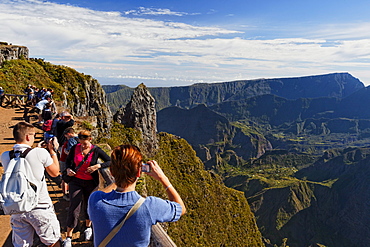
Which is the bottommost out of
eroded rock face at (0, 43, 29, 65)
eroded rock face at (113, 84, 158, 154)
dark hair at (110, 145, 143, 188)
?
eroded rock face at (113, 84, 158, 154)

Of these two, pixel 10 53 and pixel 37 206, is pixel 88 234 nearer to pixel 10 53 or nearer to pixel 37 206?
pixel 37 206

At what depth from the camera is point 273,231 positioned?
179 meters

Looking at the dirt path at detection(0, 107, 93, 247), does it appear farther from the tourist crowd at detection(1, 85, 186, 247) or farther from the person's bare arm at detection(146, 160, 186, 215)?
the person's bare arm at detection(146, 160, 186, 215)

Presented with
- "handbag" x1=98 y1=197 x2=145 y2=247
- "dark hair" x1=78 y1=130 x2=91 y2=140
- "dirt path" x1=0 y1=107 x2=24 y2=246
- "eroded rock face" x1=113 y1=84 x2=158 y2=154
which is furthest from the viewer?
"eroded rock face" x1=113 y1=84 x2=158 y2=154

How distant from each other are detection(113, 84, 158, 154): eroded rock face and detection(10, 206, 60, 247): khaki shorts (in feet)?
173

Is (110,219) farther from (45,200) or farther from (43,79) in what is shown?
(43,79)

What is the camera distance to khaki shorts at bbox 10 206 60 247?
590cm

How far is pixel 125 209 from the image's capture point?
12.4ft

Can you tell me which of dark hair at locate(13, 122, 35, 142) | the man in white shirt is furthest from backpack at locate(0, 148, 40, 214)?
dark hair at locate(13, 122, 35, 142)

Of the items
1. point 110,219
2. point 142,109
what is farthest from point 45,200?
point 142,109

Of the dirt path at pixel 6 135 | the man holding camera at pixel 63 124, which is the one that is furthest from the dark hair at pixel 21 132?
the man holding camera at pixel 63 124

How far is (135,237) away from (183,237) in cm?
4425

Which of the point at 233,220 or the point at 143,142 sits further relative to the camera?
the point at 233,220

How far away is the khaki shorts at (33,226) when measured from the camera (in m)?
5.90
